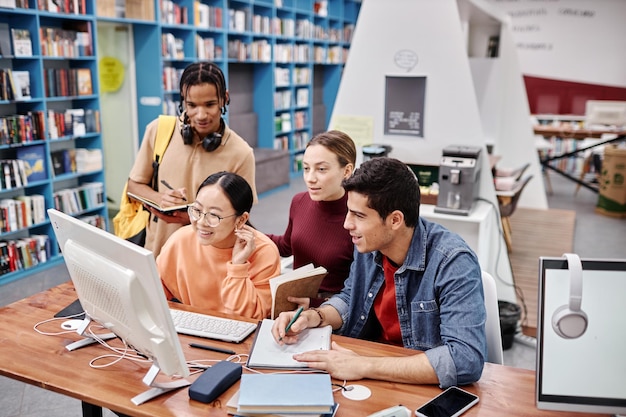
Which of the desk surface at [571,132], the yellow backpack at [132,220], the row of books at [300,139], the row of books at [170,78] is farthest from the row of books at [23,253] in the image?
the desk surface at [571,132]

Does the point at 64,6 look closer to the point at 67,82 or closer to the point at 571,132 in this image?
the point at 67,82

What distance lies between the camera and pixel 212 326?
195 centimetres

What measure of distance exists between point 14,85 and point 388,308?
4066 mm

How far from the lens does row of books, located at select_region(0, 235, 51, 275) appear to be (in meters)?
4.68

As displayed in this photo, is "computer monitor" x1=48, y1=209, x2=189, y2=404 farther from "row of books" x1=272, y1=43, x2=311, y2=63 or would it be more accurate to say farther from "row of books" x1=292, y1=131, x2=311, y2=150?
"row of books" x1=292, y1=131, x2=311, y2=150

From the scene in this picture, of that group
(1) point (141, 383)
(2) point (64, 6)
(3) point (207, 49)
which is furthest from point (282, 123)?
(1) point (141, 383)

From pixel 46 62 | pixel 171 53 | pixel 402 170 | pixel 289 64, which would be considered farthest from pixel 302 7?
pixel 402 170

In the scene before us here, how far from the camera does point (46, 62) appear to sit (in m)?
5.25

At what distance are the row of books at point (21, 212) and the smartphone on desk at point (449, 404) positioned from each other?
Result: 4.27 meters

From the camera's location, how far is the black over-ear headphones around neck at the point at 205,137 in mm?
2549

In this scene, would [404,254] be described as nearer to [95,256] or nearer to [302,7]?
[95,256]

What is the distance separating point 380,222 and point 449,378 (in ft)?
1.62

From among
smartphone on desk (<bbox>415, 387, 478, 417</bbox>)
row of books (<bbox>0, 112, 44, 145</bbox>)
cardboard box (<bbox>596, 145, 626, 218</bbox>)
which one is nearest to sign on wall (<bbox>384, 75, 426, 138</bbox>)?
smartphone on desk (<bbox>415, 387, 478, 417</bbox>)

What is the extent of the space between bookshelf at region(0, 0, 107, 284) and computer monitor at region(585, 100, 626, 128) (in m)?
7.33
